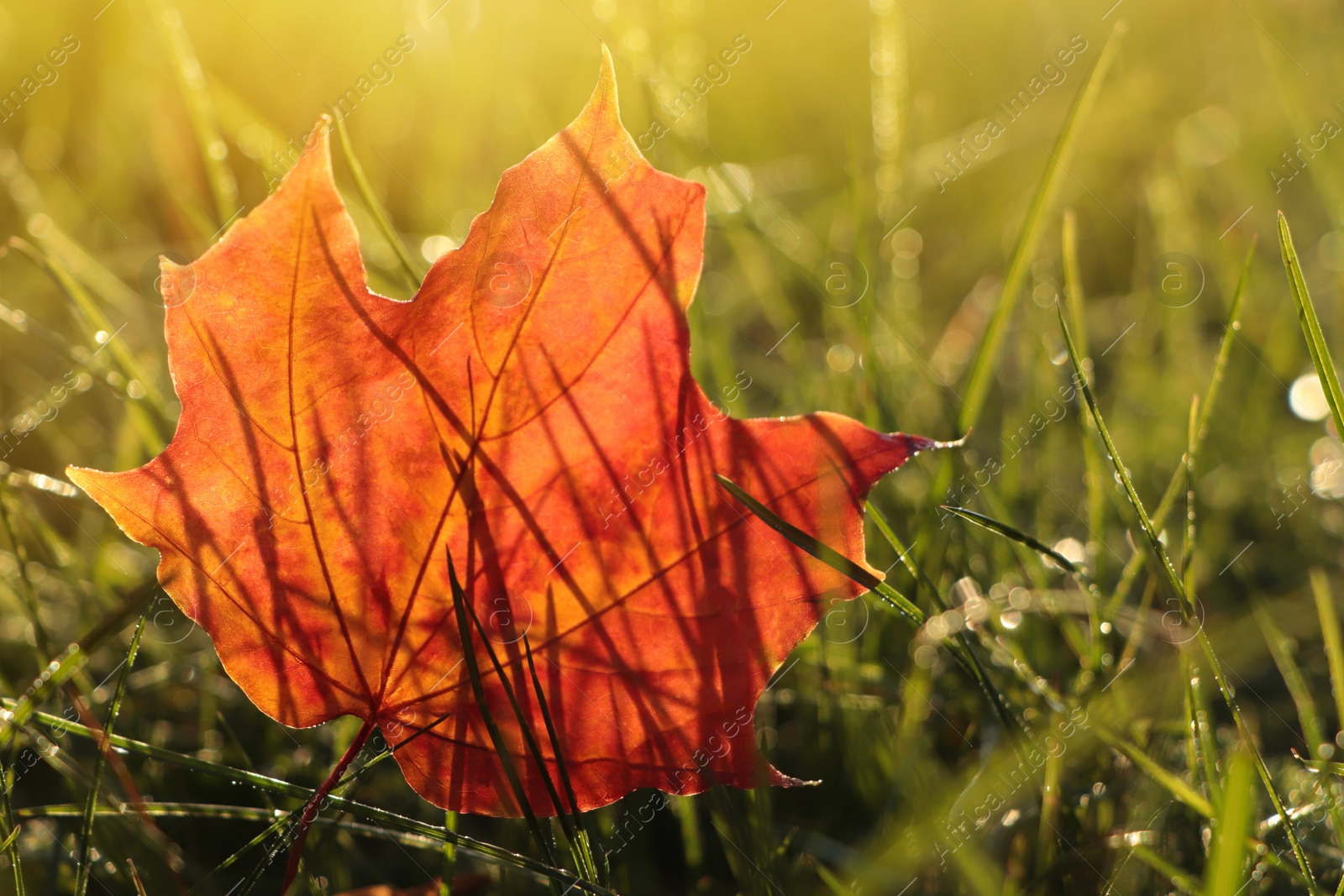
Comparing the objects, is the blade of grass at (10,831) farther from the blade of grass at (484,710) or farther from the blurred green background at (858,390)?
the blade of grass at (484,710)

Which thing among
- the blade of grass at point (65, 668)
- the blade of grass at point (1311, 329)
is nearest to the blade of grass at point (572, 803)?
the blade of grass at point (65, 668)

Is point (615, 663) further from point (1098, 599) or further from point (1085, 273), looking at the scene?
point (1085, 273)

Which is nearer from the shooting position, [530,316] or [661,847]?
[530,316]

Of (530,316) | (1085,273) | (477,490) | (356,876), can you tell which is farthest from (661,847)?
(1085,273)

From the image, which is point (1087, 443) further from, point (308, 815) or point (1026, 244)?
point (308, 815)

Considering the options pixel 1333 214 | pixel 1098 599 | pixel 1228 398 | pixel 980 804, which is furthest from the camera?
pixel 1228 398

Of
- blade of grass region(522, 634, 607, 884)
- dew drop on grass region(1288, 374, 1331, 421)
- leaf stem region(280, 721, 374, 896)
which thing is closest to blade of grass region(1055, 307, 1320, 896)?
blade of grass region(522, 634, 607, 884)
